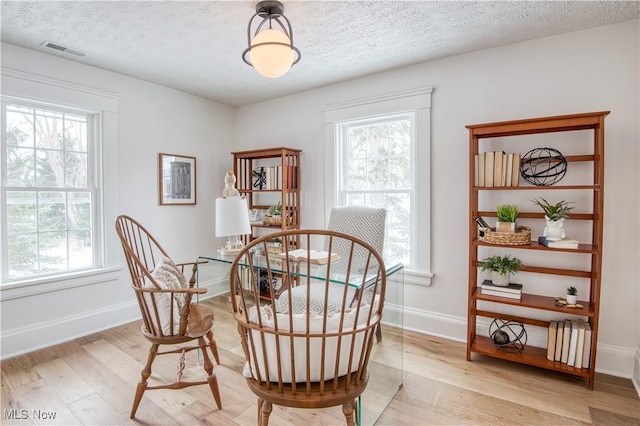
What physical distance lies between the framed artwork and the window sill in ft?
2.94

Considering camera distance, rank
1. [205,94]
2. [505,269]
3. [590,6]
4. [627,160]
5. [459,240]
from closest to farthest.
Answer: [590,6] → [627,160] → [505,269] → [459,240] → [205,94]

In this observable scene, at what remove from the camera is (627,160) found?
90.0 inches

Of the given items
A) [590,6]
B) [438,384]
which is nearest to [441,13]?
[590,6]

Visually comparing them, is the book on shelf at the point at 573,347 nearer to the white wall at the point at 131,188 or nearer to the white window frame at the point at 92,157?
the white wall at the point at 131,188

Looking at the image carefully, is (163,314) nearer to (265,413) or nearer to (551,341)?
(265,413)

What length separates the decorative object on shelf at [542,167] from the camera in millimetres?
2432

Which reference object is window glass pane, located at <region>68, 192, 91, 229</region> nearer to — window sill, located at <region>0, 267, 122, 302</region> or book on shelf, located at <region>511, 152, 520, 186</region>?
window sill, located at <region>0, 267, 122, 302</region>

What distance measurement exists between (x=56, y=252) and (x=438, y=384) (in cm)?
335

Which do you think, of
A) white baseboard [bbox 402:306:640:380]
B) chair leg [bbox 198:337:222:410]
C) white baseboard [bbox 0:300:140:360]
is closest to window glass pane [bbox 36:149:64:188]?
white baseboard [bbox 0:300:140:360]

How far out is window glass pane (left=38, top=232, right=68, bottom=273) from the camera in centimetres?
289

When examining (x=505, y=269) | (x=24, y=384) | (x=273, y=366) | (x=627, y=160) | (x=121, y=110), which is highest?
(x=121, y=110)

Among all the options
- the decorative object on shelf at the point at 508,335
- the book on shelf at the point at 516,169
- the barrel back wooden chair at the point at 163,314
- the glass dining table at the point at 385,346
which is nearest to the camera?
the barrel back wooden chair at the point at 163,314

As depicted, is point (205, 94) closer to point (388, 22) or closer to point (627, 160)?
point (388, 22)

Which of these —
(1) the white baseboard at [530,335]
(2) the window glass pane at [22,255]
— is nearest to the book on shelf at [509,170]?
(1) the white baseboard at [530,335]
